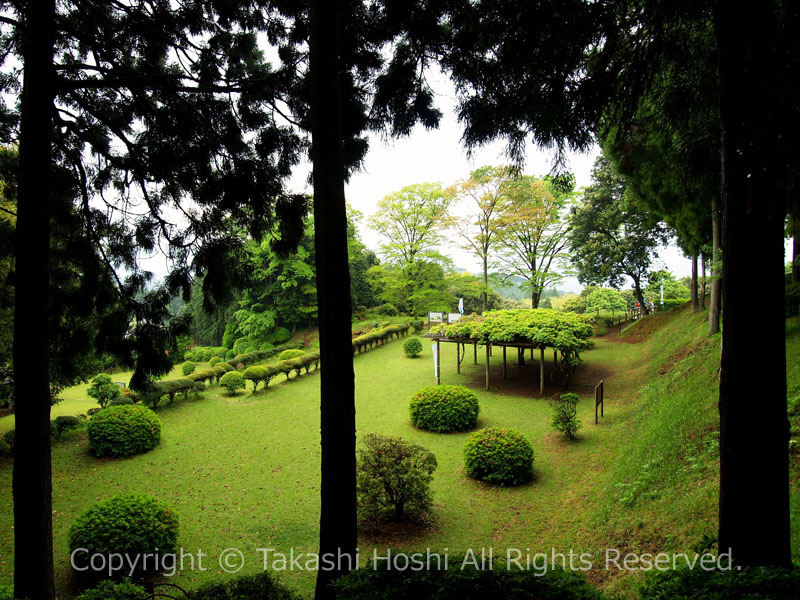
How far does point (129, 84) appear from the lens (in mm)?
4586

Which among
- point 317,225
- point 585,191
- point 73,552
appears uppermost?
point 585,191

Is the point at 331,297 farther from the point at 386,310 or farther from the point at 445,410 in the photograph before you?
the point at 386,310

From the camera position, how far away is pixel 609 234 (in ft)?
84.4

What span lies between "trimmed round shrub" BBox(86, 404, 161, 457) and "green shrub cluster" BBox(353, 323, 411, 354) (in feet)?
41.3

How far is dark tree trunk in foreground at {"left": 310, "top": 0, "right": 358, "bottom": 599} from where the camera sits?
11.8 ft

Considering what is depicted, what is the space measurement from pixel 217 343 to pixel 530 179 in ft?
82.9

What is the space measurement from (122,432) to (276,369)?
7630 millimetres

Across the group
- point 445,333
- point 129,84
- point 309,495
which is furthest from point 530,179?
point 129,84

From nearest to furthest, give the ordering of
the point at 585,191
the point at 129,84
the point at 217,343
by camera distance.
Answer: the point at 129,84 < the point at 585,191 < the point at 217,343

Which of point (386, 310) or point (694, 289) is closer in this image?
point (694, 289)

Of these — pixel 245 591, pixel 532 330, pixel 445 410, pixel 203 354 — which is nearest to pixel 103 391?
pixel 445 410

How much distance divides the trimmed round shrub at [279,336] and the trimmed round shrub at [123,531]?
23.0 m

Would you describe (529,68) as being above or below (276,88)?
below

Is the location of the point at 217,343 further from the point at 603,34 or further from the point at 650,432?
the point at 603,34
